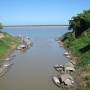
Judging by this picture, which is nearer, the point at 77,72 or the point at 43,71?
the point at 77,72

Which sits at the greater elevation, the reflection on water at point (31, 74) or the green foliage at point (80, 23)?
the green foliage at point (80, 23)

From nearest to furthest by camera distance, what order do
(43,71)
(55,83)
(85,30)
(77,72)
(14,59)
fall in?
(55,83) < (77,72) < (43,71) < (14,59) < (85,30)

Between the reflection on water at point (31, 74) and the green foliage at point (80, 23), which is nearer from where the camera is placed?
the reflection on water at point (31, 74)

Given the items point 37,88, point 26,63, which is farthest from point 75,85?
point 26,63

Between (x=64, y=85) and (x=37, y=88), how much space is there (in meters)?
2.67

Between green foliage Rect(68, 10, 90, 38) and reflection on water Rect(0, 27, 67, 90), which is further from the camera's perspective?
green foliage Rect(68, 10, 90, 38)

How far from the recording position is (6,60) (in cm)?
4094

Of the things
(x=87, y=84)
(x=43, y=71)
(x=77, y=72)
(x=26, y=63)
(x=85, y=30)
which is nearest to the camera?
(x=87, y=84)

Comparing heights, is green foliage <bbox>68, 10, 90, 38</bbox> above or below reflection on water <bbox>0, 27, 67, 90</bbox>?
above

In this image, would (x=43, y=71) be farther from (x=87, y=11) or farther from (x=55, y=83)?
(x=87, y=11)

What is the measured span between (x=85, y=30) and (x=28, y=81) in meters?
36.9

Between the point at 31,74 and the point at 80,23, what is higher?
the point at 80,23

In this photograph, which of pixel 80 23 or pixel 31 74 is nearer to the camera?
pixel 31 74

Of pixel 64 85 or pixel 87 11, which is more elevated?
pixel 87 11
